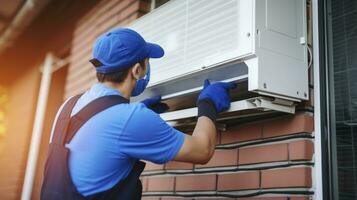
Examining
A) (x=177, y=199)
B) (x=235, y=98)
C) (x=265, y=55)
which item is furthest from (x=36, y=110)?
(x=265, y=55)

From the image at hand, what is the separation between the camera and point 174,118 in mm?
1709

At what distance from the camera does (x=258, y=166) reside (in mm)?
1574

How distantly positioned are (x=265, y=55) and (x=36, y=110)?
3633 millimetres

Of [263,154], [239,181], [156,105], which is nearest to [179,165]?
[156,105]

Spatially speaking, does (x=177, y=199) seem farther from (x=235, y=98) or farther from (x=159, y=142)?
(x=159, y=142)

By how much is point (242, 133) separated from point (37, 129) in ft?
10.4

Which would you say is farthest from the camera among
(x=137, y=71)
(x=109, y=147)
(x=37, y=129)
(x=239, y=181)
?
(x=37, y=129)

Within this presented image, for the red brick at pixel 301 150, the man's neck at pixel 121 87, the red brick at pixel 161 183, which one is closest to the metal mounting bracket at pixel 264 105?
the red brick at pixel 301 150

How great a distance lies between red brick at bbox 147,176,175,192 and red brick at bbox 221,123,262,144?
39 centimetres

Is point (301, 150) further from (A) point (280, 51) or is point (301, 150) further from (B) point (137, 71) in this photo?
(B) point (137, 71)

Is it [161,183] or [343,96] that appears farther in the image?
[161,183]

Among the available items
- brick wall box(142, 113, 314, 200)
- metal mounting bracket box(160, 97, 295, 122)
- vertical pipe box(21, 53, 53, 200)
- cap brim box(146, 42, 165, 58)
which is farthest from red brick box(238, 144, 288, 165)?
vertical pipe box(21, 53, 53, 200)

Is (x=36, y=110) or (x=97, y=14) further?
(x=36, y=110)

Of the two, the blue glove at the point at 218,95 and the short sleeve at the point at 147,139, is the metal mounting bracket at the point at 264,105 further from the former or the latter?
the short sleeve at the point at 147,139
